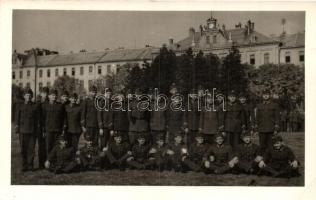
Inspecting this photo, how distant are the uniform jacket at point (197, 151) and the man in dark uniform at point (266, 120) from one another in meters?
0.54

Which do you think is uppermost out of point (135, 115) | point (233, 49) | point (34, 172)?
point (233, 49)

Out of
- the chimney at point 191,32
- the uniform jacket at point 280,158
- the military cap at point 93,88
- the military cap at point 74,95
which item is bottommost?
the uniform jacket at point 280,158

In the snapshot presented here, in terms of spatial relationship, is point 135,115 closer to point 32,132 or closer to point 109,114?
point 109,114

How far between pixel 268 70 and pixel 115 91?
1485mm

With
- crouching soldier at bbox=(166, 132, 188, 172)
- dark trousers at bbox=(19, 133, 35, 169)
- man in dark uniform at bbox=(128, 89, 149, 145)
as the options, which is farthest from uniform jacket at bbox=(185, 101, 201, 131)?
dark trousers at bbox=(19, 133, 35, 169)

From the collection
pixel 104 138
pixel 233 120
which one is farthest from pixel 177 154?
pixel 104 138

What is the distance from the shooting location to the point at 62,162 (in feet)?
24.3

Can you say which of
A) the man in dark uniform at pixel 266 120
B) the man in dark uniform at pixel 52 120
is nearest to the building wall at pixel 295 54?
the man in dark uniform at pixel 266 120

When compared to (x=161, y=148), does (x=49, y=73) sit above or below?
above

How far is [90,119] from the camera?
24.6 feet

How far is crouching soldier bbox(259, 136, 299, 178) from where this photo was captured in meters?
7.35

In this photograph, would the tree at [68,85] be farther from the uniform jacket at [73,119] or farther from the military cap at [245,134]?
the military cap at [245,134]

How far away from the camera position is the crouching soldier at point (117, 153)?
293 inches
